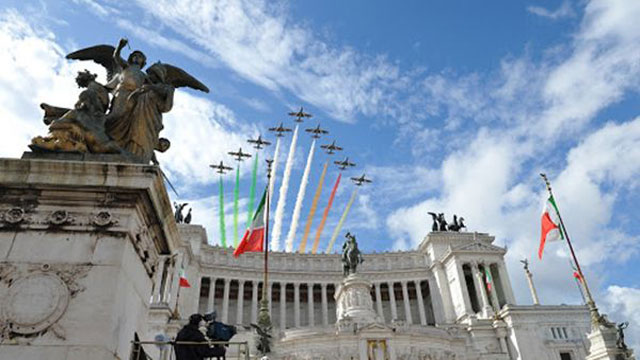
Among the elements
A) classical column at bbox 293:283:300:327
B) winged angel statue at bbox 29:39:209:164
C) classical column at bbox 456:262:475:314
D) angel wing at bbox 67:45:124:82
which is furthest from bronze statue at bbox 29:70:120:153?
classical column at bbox 293:283:300:327

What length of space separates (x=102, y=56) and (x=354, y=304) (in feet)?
99.1

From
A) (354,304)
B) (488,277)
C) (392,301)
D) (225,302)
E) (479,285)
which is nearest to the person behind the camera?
(354,304)

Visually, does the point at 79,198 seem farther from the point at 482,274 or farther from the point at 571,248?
the point at 482,274

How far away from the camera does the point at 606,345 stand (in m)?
23.2

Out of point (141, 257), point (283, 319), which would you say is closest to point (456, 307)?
point (283, 319)

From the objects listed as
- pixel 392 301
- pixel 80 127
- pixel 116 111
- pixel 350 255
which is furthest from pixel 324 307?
pixel 80 127

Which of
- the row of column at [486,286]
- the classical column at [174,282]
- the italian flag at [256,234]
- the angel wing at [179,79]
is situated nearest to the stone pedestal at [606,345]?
the italian flag at [256,234]

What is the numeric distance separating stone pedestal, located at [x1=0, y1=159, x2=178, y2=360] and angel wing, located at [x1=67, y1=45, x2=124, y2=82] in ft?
9.28

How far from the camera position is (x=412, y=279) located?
6656cm

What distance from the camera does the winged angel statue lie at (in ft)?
21.0

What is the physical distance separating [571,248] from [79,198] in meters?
29.5

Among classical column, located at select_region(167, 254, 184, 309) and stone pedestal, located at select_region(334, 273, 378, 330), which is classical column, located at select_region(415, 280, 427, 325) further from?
classical column, located at select_region(167, 254, 184, 309)

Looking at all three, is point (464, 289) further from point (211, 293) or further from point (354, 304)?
point (211, 293)

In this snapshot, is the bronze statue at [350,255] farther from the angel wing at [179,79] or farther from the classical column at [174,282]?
the angel wing at [179,79]
